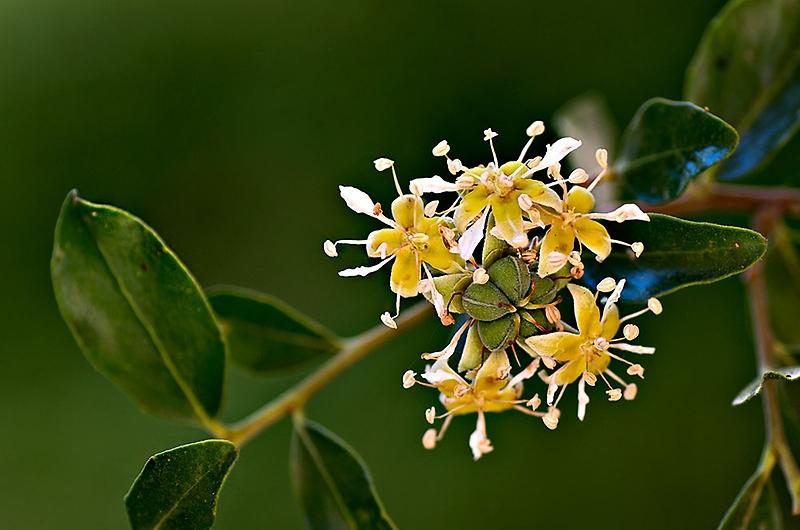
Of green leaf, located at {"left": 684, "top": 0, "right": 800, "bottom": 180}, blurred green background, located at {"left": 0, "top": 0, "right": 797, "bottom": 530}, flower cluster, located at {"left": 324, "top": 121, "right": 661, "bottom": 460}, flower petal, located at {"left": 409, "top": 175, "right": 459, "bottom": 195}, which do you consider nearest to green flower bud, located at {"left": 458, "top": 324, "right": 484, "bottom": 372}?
flower cluster, located at {"left": 324, "top": 121, "right": 661, "bottom": 460}

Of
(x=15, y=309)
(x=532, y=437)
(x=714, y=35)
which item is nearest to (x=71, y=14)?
(x=15, y=309)

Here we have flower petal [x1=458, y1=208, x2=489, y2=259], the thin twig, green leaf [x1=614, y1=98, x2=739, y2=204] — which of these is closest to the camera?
flower petal [x1=458, y1=208, x2=489, y2=259]

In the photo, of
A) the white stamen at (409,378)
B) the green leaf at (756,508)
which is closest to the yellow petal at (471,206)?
the white stamen at (409,378)

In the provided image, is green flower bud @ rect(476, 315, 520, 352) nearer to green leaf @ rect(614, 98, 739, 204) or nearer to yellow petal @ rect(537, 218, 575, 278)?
yellow petal @ rect(537, 218, 575, 278)

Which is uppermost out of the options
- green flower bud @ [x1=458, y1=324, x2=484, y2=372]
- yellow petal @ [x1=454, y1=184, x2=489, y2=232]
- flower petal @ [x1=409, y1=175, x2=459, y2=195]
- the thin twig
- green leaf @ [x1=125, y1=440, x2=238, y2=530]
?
flower petal @ [x1=409, y1=175, x2=459, y2=195]

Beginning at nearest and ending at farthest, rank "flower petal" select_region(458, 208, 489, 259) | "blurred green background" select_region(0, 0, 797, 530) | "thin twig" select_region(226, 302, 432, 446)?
"flower petal" select_region(458, 208, 489, 259) < "thin twig" select_region(226, 302, 432, 446) < "blurred green background" select_region(0, 0, 797, 530)

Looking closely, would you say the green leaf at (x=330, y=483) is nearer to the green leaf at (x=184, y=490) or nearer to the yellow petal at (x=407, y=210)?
the green leaf at (x=184, y=490)
